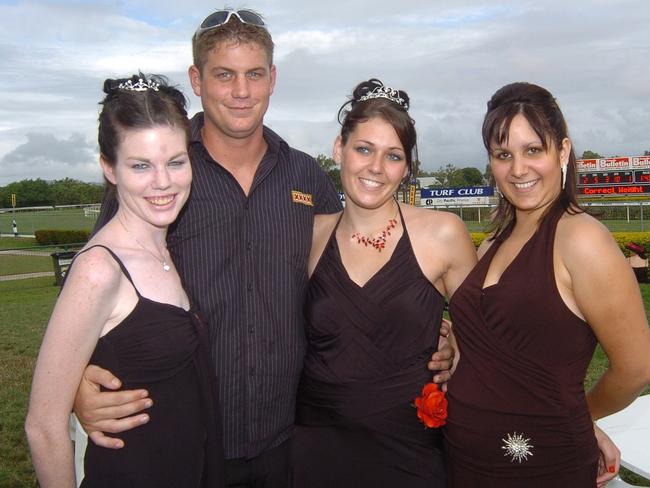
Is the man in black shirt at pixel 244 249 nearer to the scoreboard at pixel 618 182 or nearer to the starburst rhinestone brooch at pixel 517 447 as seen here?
the starburst rhinestone brooch at pixel 517 447

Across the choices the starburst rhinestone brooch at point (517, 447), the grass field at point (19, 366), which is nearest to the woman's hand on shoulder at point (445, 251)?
the starburst rhinestone brooch at point (517, 447)

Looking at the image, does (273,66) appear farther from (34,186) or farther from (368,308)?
(34,186)

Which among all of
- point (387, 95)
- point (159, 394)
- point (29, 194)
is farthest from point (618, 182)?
point (29, 194)

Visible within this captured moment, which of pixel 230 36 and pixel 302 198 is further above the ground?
pixel 230 36

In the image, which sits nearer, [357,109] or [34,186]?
[357,109]

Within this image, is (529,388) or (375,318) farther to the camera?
(375,318)

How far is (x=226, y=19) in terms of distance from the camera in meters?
3.30

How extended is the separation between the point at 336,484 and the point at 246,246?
123 centimetres

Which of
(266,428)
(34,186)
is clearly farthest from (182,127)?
(34,186)

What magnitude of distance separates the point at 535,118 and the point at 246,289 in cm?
153

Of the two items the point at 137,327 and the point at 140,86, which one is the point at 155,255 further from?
the point at 140,86

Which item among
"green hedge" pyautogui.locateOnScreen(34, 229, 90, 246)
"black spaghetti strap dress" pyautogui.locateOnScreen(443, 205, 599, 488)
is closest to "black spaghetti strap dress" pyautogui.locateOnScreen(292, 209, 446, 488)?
"black spaghetti strap dress" pyautogui.locateOnScreen(443, 205, 599, 488)

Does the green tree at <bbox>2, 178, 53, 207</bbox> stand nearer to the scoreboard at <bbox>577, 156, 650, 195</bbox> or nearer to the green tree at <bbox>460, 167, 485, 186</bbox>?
the green tree at <bbox>460, 167, 485, 186</bbox>

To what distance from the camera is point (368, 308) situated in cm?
312
